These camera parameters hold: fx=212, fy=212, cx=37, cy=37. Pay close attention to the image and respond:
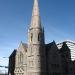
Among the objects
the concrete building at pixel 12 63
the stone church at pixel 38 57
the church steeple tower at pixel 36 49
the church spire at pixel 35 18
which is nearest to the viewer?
the church steeple tower at pixel 36 49

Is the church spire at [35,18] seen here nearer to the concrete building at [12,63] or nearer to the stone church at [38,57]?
the stone church at [38,57]

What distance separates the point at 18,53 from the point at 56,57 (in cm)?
1425

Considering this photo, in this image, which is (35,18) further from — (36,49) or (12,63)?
(12,63)

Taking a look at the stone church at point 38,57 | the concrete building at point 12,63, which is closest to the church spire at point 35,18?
the stone church at point 38,57

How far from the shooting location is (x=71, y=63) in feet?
257

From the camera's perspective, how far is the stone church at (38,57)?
226 ft

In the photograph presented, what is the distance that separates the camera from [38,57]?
69000 mm

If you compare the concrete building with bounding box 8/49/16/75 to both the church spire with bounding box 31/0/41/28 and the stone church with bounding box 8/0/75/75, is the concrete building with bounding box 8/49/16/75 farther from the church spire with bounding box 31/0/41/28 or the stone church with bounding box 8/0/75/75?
the church spire with bounding box 31/0/41/28

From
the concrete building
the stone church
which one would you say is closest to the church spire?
the stone church

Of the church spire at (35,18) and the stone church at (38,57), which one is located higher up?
the church spire at (35,18)

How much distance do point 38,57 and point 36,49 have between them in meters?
2.72

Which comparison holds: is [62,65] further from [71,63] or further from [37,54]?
[37,54]

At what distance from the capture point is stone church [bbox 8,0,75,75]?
2714 inches

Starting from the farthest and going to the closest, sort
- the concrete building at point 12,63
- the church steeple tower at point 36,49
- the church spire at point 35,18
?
the concrete building at point 12,63 < the church spire at point 35,18 < the church steeple tower at point 36,49
